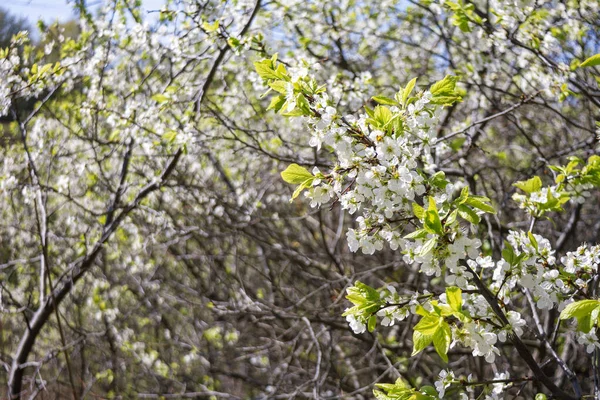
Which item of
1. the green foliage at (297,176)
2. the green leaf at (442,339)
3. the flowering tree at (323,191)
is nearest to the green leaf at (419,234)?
the flowering tree at (323,191)

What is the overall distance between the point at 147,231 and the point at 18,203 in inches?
68.6

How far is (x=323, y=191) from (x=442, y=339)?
1.84ft

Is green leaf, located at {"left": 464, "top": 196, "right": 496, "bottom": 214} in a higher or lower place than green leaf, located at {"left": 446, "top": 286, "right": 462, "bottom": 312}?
higher

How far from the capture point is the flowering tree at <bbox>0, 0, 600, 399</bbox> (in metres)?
1.74

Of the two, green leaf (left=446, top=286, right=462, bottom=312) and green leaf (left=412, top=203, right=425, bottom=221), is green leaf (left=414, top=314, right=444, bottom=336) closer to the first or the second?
green leaf (left=446, top=286, right=462, bottom=312)

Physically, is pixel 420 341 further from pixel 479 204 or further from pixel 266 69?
pixel 266 69

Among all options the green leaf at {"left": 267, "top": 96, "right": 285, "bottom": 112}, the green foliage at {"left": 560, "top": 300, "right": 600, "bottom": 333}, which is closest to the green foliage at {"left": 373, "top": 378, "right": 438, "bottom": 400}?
the green foliage at {"left": 560, "top": 300, "right": 600, "bottom": 333}

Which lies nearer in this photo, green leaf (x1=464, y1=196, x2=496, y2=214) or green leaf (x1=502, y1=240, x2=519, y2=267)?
green leaf (x1=464, y1=196, x2=496, y2=214)

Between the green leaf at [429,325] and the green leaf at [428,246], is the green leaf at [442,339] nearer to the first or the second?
the green leaf at [429,325]

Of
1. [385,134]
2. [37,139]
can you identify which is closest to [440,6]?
[385,134]

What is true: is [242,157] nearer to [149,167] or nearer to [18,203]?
[149,167]

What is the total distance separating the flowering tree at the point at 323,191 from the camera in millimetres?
1741

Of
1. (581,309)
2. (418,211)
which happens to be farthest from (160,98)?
(581,309)

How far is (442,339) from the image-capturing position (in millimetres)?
1542
